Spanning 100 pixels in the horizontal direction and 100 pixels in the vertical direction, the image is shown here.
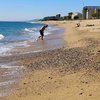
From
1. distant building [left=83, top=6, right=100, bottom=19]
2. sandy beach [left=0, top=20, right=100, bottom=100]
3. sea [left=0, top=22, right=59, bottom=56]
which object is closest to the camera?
sandy beach [left=0, top=20, right=100, bottom=100]

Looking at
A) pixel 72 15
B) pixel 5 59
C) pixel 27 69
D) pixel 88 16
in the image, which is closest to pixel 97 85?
pixel 27 69

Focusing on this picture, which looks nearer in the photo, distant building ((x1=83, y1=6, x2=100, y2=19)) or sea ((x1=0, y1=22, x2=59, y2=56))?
sea ((x1=0, y1=22, x2=59, y2=56))

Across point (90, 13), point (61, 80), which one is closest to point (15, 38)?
point (61, 80)

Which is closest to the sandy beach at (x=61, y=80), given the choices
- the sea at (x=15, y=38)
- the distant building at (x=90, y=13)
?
the sea at (x=15, y=38)

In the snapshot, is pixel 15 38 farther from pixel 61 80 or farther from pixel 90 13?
pixel 90 13

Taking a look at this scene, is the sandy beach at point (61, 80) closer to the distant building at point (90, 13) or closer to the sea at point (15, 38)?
the sea at point (15, 38)

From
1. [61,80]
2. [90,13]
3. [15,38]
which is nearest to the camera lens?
[61,80]

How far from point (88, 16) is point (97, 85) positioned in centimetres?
15098

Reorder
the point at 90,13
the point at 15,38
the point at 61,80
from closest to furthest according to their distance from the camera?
1. the point at 61,80
2. the point at 15,38
3. the point at 90,13

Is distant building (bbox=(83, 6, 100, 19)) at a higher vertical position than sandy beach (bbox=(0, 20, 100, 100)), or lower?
lower

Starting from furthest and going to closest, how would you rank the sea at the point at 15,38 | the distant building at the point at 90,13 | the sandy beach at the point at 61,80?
the distant building at the point at 90,13 < the sea at the point at 15,38 < the sandy beach at the point at 61,80

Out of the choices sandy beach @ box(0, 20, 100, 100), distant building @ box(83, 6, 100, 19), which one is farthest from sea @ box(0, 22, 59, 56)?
distant building @ box(83, 6, 100, 19)

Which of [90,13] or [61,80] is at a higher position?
[61,80]

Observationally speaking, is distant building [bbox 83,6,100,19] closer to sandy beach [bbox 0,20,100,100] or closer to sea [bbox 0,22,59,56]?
sea [bbox 0,22,59,56]
